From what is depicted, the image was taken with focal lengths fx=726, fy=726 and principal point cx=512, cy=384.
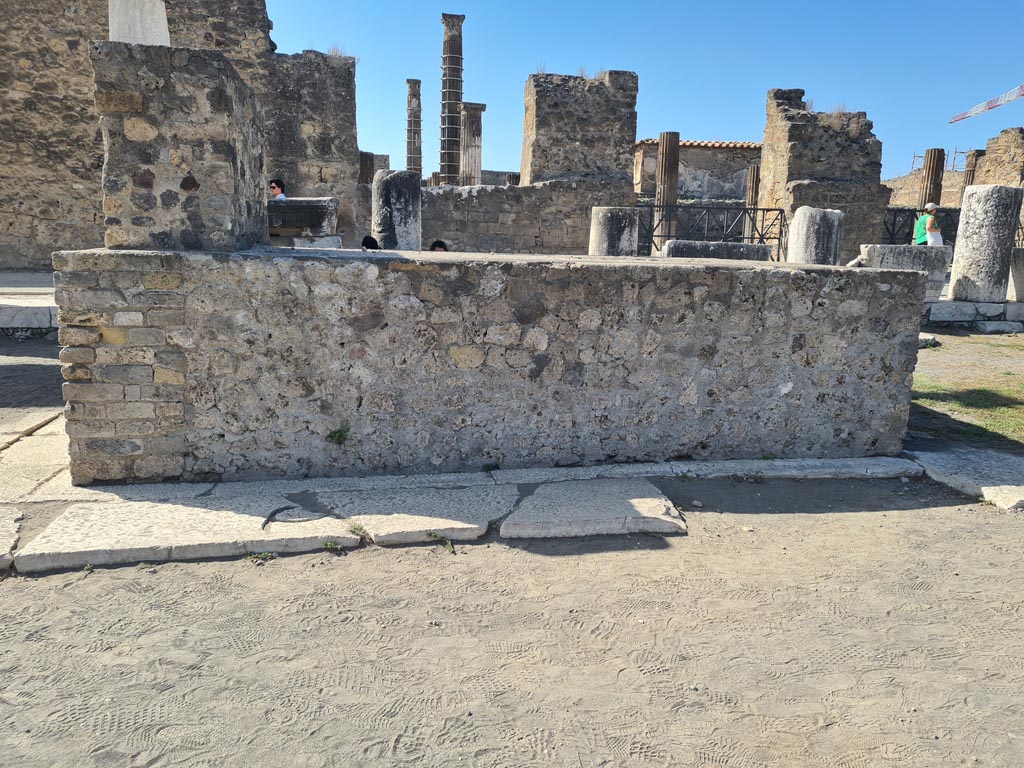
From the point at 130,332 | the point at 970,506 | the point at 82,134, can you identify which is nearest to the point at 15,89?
the point at 82,134

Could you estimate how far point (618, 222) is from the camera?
8.60 meters

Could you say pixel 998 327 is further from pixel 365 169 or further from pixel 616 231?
pixel 365 169

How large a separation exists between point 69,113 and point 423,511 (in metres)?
12.4

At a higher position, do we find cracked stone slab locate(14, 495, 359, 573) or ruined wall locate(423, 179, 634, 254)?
ruined wall locate(423, 179, 634, 254)

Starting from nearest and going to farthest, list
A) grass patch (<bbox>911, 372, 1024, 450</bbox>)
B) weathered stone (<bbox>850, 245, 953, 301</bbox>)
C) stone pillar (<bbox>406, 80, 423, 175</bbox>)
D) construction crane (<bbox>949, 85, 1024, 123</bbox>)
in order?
grass patch (<bbox>911, 372, 1024, 450</bbox>) < weathered stone (<bbox>850, 245, 953, 301</bbox>) < stone pillar (<bbox>406, 80, 423, 175</bbox>) < construction crane (<bbox>949, 85, 1024, 123</bbox>)

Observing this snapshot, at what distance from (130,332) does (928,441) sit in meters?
5.22

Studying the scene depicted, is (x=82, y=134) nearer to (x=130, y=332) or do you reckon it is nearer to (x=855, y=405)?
(x=130, y=332)

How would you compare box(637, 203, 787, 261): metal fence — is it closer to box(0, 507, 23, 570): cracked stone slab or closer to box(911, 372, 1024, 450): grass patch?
box(911, 372, 1024, 450): grass patch

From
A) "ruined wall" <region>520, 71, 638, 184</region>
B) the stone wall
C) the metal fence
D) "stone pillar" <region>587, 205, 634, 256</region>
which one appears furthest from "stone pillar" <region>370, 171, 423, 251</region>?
the metal fence

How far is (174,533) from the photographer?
3.34 meters

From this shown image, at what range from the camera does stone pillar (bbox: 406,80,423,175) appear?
2484 cm

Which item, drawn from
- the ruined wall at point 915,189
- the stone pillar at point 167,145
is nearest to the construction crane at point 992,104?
the ruined wall at point 915,189

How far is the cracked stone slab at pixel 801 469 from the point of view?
4391 mm

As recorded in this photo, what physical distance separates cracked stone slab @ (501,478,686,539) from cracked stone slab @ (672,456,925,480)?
0.50 meters
